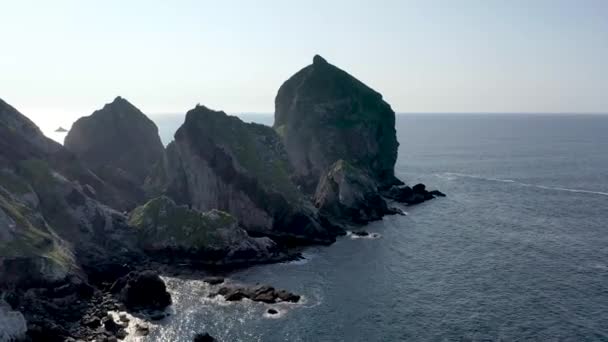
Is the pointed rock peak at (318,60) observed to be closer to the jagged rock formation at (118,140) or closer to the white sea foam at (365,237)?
the jagged rock formation at (118,140)

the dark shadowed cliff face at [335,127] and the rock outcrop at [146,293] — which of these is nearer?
the rock outcrop at [146,293]

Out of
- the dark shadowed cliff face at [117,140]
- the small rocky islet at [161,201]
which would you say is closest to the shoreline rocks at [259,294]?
the small rocky islet at [161,201]

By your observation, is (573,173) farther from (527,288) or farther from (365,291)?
(365,291)

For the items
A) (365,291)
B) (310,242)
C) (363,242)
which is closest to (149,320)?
(365,291)

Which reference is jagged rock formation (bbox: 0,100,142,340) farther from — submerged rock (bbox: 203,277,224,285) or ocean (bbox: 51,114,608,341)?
submerged rock (bbox: 203,277,224,285)

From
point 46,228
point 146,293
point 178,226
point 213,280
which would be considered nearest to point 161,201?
point 178,226
